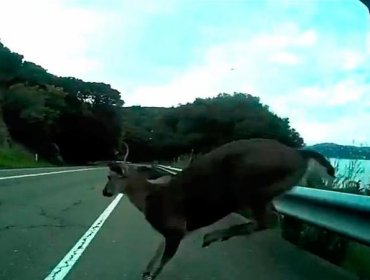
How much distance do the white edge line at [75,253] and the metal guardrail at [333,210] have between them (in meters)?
1.83

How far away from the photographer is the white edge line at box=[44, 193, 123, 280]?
684cm

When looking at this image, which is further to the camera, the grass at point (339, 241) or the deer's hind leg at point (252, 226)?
the grass at point (339, 241)

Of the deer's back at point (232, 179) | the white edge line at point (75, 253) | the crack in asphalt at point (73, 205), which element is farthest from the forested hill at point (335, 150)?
the crack in asphalt at point (73, 205)

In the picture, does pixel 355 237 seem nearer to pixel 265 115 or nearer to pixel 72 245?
pixel 265 115

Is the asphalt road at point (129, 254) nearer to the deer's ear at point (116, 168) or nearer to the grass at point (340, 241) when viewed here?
the grass at point (340, 241)

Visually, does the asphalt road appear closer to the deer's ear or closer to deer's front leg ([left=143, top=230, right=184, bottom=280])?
deer's front leg ([left=143, top=230, right=184, bottom=280])

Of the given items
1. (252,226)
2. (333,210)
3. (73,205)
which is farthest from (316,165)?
(73,205)

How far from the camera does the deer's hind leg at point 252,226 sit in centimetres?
315

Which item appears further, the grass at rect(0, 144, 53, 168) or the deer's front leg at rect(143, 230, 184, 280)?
the grass at rect(0, 144, 53, 168)

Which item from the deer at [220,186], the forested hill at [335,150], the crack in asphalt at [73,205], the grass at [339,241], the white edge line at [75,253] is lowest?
the crack in asphalt at [73,205]

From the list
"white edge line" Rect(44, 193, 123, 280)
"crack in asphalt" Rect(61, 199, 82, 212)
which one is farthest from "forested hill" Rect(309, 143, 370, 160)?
"crack in asphalt" Rect(61, 199, 82, 212)

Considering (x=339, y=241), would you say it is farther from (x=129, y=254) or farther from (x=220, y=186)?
(x=220, y=186)

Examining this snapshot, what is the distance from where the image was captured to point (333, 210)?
19.7ft

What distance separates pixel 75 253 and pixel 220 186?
18.7ft
